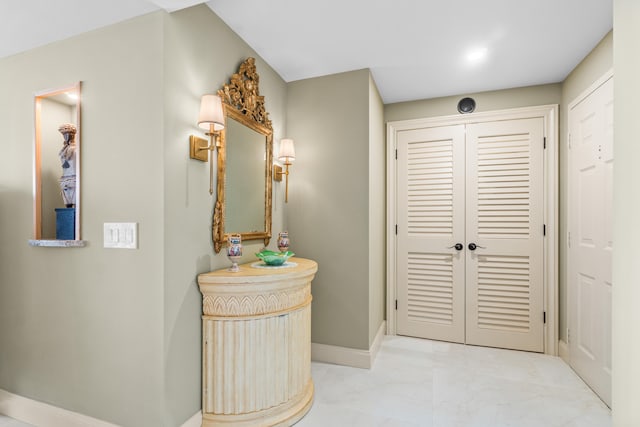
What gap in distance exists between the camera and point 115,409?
1644 mm

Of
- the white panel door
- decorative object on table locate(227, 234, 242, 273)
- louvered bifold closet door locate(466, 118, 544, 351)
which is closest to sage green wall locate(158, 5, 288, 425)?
decorative object on table locate(227, 234, 242, 273)

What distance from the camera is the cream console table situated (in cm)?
171

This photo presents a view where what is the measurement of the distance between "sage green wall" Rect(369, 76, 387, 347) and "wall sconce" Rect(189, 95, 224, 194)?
132 centimetres

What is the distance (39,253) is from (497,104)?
3.71 meters

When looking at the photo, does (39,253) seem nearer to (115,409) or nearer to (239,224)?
(115,409)

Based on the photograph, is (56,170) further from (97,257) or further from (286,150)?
(286,150)

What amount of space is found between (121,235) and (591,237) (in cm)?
302

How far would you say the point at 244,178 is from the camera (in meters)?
2.20

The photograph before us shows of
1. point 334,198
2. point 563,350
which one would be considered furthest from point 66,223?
point 563,350

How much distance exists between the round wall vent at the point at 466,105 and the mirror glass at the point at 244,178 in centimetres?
195

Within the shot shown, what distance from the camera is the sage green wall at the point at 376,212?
8.72 feet

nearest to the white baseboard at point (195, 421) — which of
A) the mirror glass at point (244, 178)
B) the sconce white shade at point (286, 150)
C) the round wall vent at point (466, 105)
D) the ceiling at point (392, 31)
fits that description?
the mirror glass at point (244, 178)

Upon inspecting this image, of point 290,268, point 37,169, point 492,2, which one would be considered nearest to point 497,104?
point 492,2

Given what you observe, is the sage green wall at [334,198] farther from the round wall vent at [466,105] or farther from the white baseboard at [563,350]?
the white baseboard at [563,350]
